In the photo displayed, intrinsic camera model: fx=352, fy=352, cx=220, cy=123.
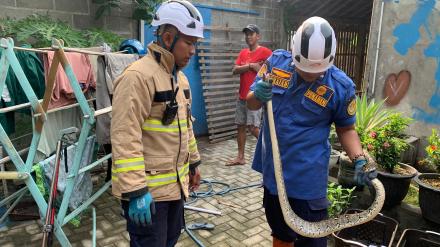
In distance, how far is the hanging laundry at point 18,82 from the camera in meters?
3.21

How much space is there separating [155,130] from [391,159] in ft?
9.14

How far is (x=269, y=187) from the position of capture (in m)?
2.38

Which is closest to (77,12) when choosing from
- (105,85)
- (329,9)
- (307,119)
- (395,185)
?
(105,85)

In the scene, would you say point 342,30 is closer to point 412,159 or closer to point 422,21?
point 422,21

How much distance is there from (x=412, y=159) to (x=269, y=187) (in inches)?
154

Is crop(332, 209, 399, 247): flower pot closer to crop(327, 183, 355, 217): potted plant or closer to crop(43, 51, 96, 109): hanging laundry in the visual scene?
crop(327, 183, 355, 217): potted plant

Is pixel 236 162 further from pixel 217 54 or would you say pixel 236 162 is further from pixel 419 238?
pixel 419 238

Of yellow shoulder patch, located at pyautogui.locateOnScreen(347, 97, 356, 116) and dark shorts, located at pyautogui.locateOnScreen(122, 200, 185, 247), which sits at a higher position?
yellow shoulder patch, located at pyautogui.locateOnScreen(347, 97, 356, 116)

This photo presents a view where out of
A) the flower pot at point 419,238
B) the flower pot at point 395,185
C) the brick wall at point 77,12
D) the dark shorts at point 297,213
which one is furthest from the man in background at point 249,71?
the dark shorts at point 297,213

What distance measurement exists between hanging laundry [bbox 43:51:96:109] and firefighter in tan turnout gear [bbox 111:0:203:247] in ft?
5.48

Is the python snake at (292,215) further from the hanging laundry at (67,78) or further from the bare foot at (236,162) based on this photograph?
the bare foot at (236,162)

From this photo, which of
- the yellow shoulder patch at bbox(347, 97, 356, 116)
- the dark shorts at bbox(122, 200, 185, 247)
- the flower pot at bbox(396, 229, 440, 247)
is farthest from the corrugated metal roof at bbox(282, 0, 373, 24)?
the dark shorts at bbox(122, 200, 185, 247)

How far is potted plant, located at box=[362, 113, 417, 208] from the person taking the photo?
357 cm

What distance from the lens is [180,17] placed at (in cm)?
190
